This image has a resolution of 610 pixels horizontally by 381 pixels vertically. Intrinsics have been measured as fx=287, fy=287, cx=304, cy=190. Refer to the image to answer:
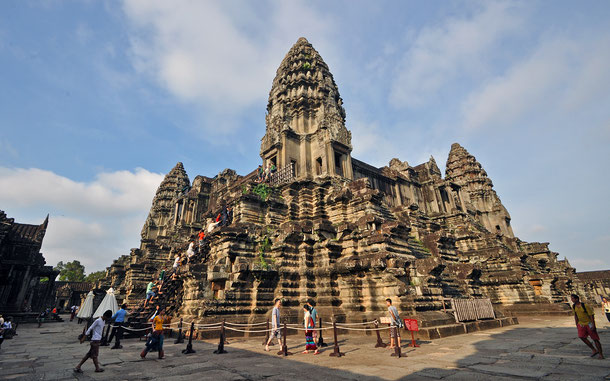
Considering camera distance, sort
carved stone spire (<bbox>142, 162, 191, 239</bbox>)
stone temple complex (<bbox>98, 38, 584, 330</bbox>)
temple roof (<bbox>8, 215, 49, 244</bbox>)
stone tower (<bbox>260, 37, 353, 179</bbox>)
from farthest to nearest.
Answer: carved stone spire (<bbox>142, 162, 191, 239</bbox>), temple roof (<bbox>8, 215, 49, 244</bbox>), stone tower (<bbox>260, 37, 353, 179</bbox>), stone temple complex (<bbox>98, 38, 584, 330</bbox>)

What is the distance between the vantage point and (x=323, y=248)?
1405cm

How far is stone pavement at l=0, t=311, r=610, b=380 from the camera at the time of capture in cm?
525

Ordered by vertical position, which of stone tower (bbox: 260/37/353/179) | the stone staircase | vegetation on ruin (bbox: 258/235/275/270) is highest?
stone tower (bbox: 260/37/353/179)

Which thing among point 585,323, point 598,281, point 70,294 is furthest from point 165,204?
point 598,281

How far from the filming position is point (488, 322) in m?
12.1

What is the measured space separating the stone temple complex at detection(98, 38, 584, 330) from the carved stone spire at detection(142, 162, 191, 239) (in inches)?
381

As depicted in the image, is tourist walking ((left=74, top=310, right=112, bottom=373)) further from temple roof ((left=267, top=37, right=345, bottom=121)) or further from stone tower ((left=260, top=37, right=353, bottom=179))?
temple roof ((left=267, top=37, right=345, bottom=121))

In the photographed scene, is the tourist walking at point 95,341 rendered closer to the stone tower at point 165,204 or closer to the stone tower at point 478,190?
the stone tower at point 165,204

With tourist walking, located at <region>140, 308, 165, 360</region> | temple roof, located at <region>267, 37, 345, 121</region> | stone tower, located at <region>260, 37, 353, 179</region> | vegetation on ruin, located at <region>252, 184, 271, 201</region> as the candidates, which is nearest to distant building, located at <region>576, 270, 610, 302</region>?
stone tower, located at <region>260, 37, 353, 179</region>

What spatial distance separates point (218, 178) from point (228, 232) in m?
18.8

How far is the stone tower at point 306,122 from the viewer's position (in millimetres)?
18953

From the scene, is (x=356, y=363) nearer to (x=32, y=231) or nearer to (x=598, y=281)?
(x=32, y=231)

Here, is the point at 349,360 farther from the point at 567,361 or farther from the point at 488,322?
the point at 488,322

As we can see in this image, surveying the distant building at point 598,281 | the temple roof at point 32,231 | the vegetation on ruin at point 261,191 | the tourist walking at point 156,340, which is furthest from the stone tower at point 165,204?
the distant building at point 598,281
